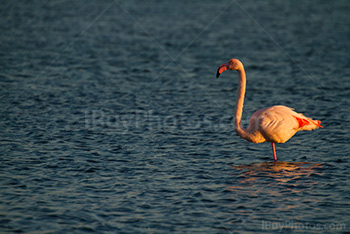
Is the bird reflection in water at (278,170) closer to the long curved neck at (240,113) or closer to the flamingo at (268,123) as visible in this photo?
the flamingo at (268,123)

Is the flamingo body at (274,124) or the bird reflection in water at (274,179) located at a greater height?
the flamingo body at (274,124)

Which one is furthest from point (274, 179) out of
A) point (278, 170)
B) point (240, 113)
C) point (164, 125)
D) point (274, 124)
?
point (164, 125)

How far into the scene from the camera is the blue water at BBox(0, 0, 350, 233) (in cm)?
863

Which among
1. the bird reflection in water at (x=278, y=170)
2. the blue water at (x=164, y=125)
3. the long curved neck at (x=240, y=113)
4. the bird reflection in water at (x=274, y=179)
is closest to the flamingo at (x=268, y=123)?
the long curved neck at (x=240, y=113)

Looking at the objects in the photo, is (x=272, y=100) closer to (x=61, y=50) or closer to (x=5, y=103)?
(x=5, y=103)

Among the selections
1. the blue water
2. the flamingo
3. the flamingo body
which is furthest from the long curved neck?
the blue water

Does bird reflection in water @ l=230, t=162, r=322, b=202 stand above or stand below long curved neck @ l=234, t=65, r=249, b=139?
below

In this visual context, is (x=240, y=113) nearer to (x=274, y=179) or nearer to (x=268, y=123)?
(x=268, y=123)

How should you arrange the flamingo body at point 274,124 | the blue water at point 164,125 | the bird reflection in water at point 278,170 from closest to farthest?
the blue water at point 164,125 < the bird reflection in water at point 278,170 < the flamingo body at point 274,124

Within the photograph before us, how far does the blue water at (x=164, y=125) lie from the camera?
28.3ft

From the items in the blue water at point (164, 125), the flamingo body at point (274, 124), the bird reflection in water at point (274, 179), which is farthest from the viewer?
the flamingo body at point (274, 124)

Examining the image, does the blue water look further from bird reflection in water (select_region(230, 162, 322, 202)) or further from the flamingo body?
the flamingo body

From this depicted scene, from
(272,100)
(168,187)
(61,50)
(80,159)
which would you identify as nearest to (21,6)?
(61,50)

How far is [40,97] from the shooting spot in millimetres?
15422
